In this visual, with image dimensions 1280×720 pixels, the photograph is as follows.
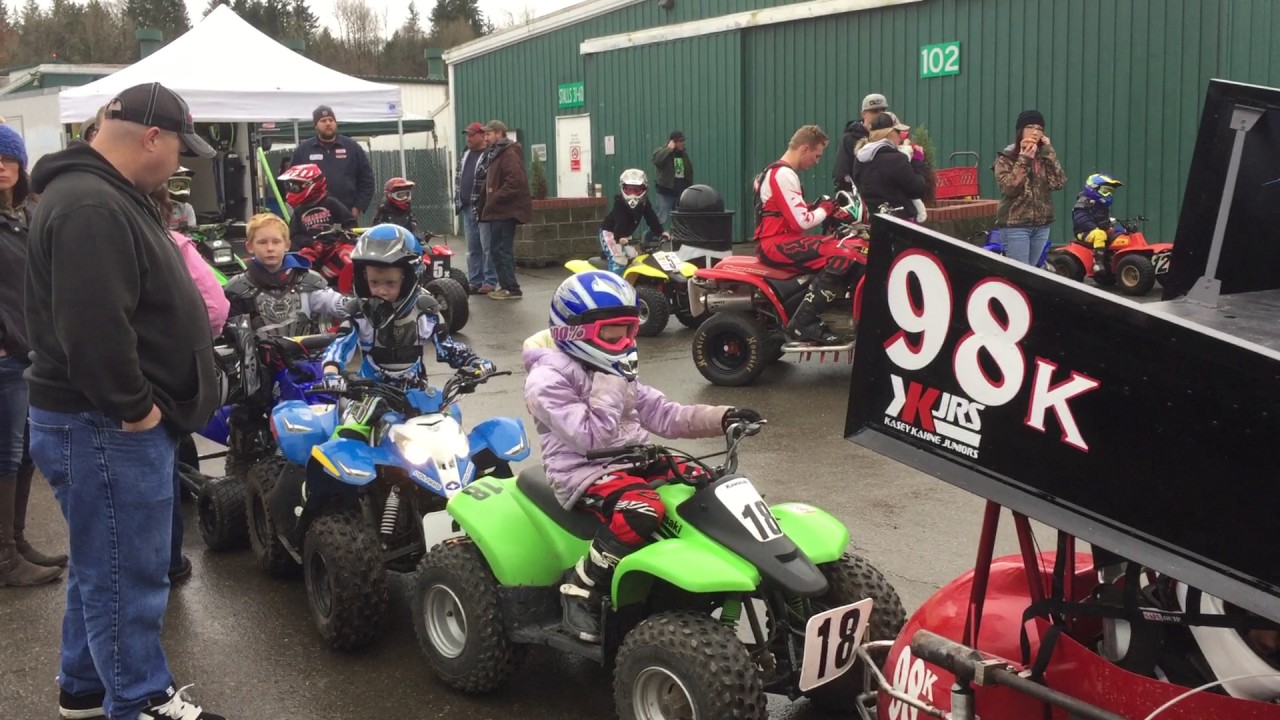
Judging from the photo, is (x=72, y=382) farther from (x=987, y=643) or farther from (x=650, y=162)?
(x=650, y=162)

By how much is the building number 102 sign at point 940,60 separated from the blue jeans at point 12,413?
14.7m

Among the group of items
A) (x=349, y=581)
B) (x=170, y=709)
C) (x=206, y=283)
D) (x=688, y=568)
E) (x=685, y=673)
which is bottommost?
(x=170, y=709)

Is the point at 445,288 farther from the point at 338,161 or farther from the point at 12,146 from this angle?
the point at 12,146

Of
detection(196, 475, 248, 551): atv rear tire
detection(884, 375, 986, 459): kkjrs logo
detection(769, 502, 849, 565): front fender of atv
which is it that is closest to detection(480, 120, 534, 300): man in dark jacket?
detection(196, 475, 248, 551): atv rear tire

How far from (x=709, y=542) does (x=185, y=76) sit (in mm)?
13561

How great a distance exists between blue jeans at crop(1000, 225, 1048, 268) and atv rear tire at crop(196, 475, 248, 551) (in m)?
8.25

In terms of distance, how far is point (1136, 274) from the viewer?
A: 14203 millimetres

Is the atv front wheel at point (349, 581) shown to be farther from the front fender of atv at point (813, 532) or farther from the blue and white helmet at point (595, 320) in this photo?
the front fender of atv at point (813, 532)

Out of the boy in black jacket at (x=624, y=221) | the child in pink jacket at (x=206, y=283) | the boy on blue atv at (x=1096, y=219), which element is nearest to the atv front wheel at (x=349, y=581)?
the child in pink jacket at (x=206, y=283)

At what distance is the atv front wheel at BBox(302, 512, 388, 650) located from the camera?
4.88 metres

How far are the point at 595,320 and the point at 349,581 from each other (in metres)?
1.47

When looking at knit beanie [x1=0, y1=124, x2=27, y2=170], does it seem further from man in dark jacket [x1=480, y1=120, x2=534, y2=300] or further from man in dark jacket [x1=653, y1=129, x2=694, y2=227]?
man in dark jacket [x1=653, y1=129, x2=694, y2=227]

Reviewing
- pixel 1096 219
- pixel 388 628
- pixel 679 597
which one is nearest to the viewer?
pixel 679 597

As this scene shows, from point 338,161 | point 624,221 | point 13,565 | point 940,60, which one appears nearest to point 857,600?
point 13,565
